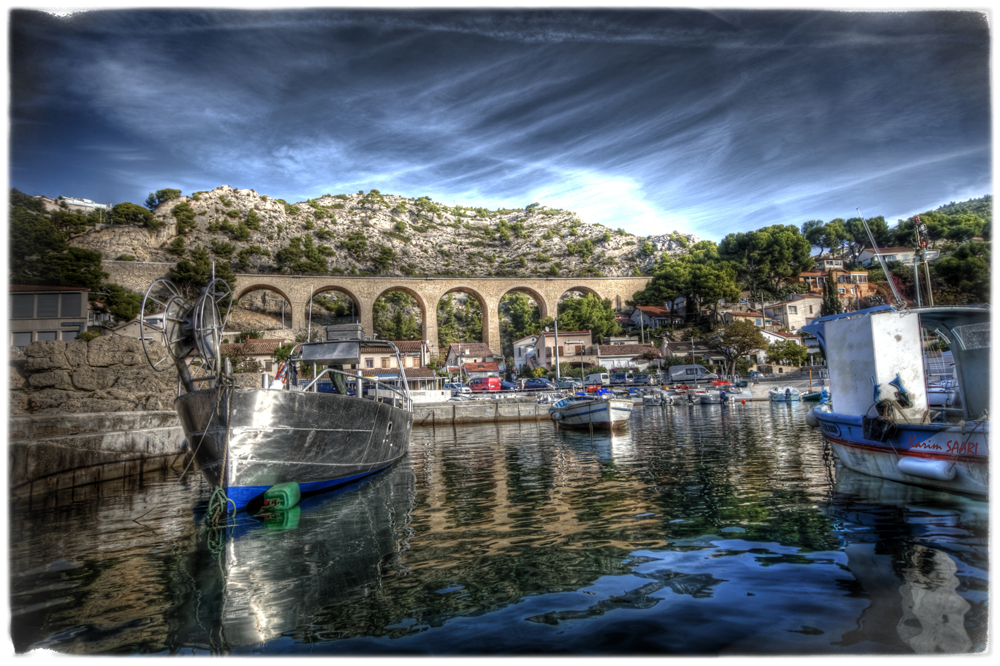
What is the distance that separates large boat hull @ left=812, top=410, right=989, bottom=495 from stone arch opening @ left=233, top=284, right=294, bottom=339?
51.7 metres

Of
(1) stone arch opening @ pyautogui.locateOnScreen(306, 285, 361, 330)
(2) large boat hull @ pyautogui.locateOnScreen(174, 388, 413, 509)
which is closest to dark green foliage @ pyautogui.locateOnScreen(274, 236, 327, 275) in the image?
(1) stone arch opening @ pyautogui.locateOnScreen(306, 285, 361, 330)

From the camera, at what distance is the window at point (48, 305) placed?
80.2ft

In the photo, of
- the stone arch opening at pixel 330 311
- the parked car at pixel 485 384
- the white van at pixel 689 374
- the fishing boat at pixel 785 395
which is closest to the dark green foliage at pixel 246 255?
the stone arch opening at pixel 330 311

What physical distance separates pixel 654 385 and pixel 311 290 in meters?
32.0

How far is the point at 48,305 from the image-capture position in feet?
81.4

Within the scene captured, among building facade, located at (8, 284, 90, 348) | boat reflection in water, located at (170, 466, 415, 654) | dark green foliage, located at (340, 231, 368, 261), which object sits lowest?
boat reflection in water, located at (170, 466, 415, 654)

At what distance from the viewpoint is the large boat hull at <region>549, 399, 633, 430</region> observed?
56.6 feet

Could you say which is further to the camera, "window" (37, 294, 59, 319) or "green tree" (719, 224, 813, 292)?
"green tree" (719, 224, 813, 292)

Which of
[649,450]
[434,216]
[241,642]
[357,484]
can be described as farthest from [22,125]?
[434,216]

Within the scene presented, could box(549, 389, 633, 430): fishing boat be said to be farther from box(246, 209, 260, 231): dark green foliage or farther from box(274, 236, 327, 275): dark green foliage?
box(246, 209, 260, 231): dark green foliage

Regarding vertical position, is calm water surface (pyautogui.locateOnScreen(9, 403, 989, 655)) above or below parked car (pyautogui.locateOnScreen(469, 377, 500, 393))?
above

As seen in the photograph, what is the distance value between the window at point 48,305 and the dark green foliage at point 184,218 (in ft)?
135

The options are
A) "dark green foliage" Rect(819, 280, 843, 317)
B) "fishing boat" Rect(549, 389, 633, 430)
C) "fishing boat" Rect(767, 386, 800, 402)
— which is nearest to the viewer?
"fishing boat" Rect(549, 389, 633, 430)

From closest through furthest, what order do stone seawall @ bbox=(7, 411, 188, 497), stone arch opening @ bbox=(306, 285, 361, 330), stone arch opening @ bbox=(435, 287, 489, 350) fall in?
stone seawall @ bbox=(7, 411, 188, 497)
stone arch opening @ bbox=(306, 285, 361, 330)
stone arch opening @ bbox=(435, 287, 489, 350)
